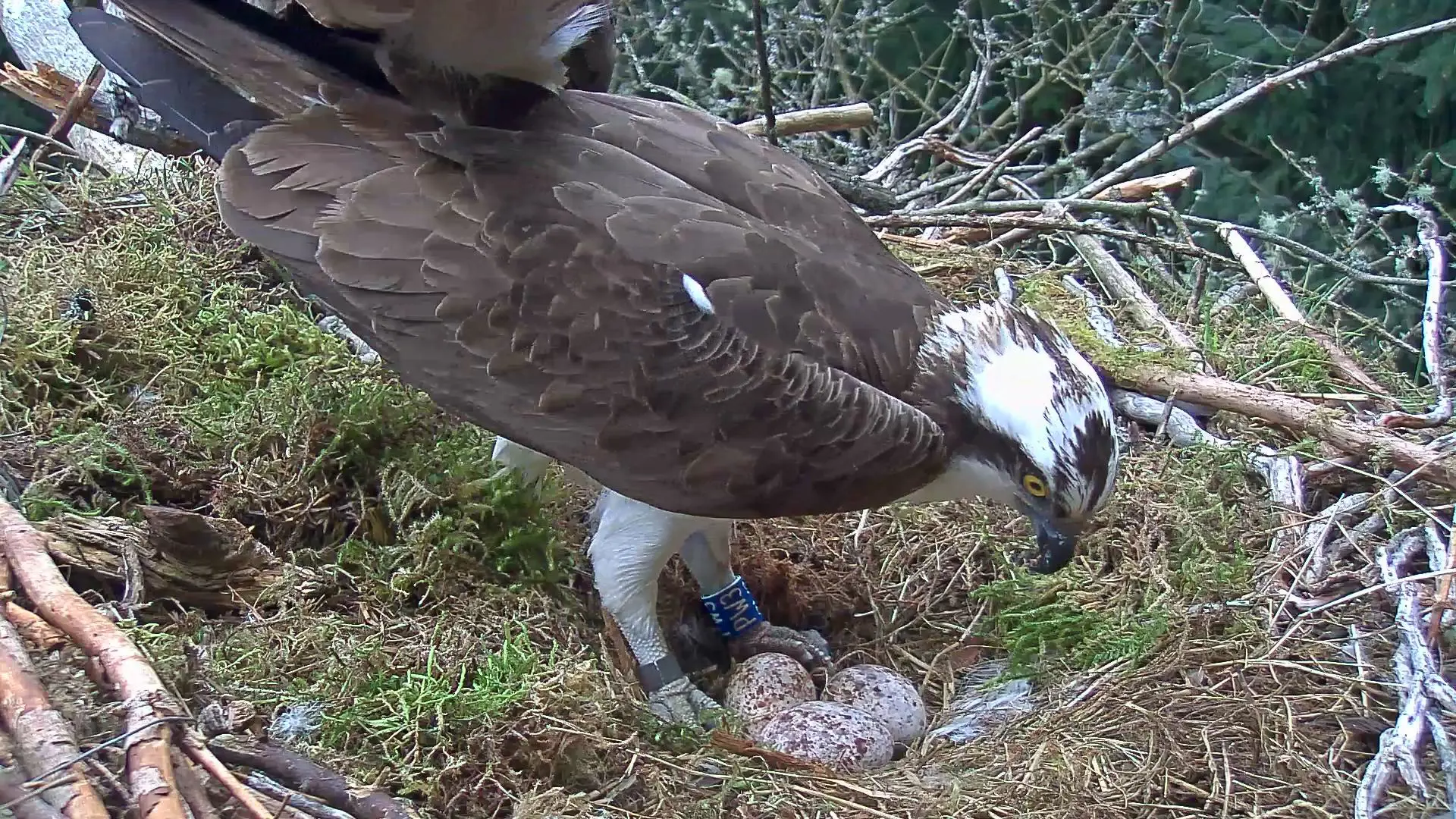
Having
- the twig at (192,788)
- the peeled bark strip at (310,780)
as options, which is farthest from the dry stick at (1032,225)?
the twig at (192,788)

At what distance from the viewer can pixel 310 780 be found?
205cm

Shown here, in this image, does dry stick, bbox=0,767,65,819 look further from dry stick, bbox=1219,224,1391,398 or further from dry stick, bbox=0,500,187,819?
dry stick, bbox=1219,224,1391,398

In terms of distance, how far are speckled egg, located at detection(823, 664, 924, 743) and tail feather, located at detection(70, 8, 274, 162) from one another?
1826 mm

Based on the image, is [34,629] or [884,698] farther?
[884,698]

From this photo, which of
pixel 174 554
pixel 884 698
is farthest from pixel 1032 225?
pixel 174 554

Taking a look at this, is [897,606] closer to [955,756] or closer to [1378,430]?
[955,756]

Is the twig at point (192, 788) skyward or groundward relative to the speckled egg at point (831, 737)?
skyward

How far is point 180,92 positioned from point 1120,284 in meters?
2.85

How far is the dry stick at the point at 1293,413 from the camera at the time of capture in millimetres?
2846

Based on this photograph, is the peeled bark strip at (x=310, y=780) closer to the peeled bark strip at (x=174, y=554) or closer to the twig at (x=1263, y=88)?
the peeled bark strip at (x=174, y=554)

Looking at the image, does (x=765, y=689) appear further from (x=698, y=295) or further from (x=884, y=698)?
(x=698, y=295)

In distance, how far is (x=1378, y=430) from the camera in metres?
2.99

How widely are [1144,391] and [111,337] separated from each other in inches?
112

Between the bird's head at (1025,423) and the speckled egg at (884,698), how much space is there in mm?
428
